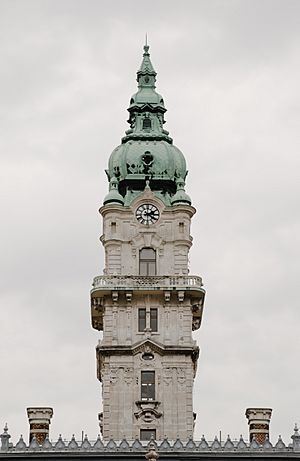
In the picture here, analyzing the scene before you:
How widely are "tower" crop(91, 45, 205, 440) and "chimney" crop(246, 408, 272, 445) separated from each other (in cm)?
652

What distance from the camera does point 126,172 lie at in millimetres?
129875

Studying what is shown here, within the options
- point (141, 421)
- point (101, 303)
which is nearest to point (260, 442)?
point (141, 421)

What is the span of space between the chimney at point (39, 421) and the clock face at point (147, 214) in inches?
776

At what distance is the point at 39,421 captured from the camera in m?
116

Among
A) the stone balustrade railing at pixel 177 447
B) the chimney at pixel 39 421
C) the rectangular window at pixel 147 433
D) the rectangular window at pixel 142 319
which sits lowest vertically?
the stone balustrade railing at pixel 177 447

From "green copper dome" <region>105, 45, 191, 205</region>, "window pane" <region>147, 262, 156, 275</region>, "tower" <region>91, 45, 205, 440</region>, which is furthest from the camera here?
"green copper dome" <region>105, 45, 191, 205</region>

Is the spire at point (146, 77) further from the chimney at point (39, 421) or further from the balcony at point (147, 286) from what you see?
the chimney at point (39, 421)

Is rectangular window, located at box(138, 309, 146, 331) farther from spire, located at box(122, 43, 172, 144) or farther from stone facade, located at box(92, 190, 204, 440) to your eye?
spire, located at box(122, 43, 172, 144)

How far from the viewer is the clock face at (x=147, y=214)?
129 meters

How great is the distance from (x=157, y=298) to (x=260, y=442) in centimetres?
1672

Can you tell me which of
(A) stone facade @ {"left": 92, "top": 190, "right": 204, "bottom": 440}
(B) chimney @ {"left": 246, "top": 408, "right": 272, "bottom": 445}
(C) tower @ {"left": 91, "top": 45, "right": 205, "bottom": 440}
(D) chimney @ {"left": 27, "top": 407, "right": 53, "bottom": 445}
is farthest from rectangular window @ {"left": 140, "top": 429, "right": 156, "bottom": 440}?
(D) chimney @ {"left": 27, "top": 407, "right": 53, "bottom": 445}

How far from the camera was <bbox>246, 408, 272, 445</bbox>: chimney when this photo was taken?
117000mm

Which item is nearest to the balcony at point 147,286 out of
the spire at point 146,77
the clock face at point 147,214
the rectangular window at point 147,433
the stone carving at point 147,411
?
the clock face at point 147,214

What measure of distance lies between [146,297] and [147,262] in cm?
311
